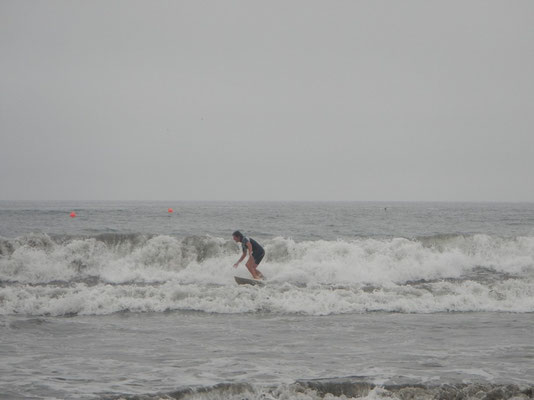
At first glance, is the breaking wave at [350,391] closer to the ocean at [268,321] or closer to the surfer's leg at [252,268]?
the ocean at [268,321]

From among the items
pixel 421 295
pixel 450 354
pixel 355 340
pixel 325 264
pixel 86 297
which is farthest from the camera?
pixel 325 264

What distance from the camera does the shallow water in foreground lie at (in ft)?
23.5

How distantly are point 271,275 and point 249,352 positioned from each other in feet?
28.8

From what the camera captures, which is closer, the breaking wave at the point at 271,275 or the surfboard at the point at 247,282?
the breaking wave at the point at 271,275

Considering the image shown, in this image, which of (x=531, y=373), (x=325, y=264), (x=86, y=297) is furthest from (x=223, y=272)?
(x=531, y=373)

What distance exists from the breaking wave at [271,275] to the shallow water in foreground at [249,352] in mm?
1001

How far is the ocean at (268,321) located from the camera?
282 inches

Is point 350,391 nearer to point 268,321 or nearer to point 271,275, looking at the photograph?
point 268,321

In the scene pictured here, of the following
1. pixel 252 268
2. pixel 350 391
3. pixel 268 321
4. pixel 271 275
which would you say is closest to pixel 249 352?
pixel 350 391

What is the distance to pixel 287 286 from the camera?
572 inches

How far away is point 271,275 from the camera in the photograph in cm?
1758

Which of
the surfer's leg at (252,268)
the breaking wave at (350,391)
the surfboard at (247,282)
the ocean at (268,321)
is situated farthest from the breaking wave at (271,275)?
the breaking wave at (350,391)

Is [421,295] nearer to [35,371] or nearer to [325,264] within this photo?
[325,264]

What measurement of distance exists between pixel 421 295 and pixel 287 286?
3.53 metres
